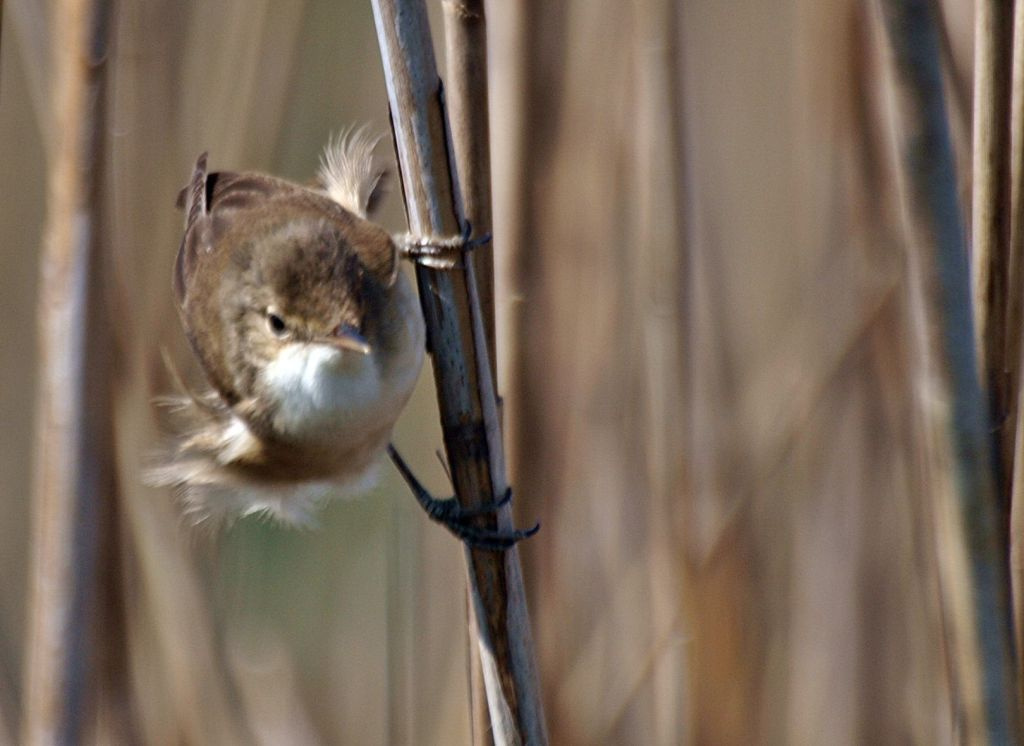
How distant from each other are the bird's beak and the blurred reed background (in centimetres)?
32

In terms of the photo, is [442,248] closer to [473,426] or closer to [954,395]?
[473,426]

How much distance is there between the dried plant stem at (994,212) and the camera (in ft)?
3.59

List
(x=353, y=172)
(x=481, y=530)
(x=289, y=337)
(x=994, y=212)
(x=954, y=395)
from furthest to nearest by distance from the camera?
(x=353, y=172) → (x=289, y=337) → (x=481, y=530) → (x=994, y=212) → (x=954, y=395)

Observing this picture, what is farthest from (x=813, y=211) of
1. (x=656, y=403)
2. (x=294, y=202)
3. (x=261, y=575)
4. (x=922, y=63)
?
(x=261, y=575)

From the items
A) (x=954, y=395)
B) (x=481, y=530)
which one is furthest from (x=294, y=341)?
(x=954, y=395)

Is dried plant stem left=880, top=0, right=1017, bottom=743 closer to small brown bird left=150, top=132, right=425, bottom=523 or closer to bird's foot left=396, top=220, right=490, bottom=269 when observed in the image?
bird's foot left=396, top=220, right=490, bottom=269

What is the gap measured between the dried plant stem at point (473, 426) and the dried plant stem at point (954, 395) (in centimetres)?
44

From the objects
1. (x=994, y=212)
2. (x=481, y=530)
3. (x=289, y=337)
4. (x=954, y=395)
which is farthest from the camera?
(x=289, y=337)

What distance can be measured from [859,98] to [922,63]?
0.87 m

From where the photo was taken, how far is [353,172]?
5.83 ft

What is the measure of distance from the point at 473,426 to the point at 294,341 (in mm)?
385

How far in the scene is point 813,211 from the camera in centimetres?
193

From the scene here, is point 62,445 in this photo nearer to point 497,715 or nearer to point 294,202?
point 294,202

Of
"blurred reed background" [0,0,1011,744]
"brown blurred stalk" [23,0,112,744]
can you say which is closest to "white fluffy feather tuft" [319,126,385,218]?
"blurred reed background" [0,0,1011,744]
